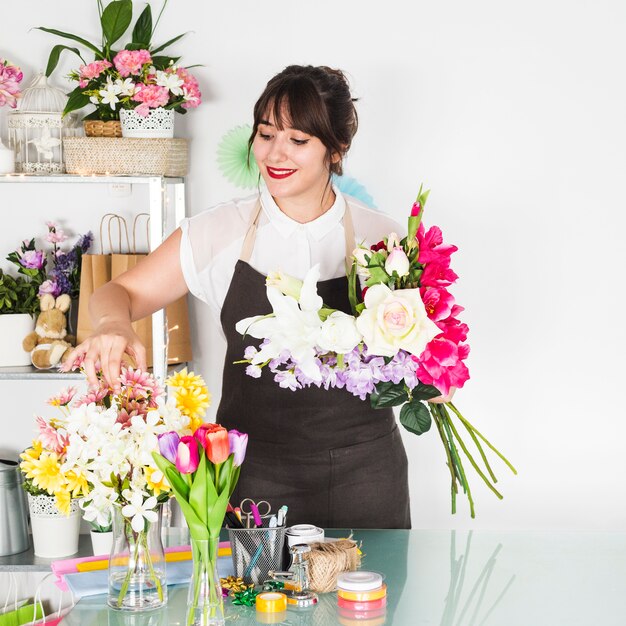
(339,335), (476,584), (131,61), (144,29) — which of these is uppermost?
(144,29)

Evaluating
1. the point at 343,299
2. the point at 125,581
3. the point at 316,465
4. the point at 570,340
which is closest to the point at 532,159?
the point at 570,340

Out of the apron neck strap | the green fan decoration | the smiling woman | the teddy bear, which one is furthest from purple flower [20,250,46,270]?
the apron neck strap

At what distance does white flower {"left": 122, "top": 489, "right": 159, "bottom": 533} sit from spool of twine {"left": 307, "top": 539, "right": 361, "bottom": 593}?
31 centimetres

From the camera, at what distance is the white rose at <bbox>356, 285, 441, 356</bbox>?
1.53m

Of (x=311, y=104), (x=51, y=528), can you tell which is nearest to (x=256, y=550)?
(x=311, y=104)

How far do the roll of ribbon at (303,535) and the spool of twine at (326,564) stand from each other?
19 mm

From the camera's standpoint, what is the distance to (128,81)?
9.87 ft

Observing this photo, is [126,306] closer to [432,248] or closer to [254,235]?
[254,235]

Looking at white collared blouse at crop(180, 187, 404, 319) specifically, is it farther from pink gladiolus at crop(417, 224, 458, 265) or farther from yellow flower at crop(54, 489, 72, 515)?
yellow flower at crop(54, 489, 72, 515)

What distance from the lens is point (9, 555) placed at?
312cm

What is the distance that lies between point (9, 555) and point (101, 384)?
1.67m

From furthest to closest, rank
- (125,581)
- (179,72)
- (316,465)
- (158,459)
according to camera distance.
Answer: (179,72), (316,465), (125,581), (158,459)

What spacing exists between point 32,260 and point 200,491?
78.1 inches

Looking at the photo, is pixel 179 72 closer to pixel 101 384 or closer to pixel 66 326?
pixel 66 326
